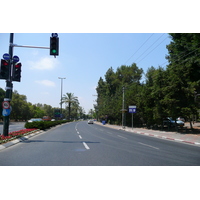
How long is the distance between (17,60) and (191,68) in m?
20.0

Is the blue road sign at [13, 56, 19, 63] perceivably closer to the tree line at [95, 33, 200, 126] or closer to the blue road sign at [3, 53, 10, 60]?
the blue road sign at [3, 53, 10, 60]

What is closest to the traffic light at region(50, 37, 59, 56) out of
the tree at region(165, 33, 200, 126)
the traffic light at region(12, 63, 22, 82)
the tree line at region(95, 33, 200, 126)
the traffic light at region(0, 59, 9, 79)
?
the traffic light at region(12, 63, 22, 82)

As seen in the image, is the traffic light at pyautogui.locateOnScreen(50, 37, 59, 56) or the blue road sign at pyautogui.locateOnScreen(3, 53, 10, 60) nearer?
the traffic light at pyautogui.locateOnScreen(50, 37, 59, 56)

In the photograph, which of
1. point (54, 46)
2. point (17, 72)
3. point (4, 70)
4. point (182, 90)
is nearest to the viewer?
point (54, 46)

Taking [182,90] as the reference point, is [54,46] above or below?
above

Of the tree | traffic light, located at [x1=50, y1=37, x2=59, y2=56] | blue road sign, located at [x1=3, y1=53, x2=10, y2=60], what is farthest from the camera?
the tree

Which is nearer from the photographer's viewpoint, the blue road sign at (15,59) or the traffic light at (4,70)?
the traffic light at (4,70)

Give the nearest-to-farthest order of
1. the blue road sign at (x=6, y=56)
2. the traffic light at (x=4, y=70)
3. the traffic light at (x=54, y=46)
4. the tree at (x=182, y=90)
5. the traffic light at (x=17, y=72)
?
the traffic light at (x=54, y=46), the traffic light at (x=4, y=70), the blue road sign at (x=6, y=56), the traffic light at (x=17, y=72), the tree at (x=182, y=90)

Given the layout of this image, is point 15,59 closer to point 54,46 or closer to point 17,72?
point 17,72

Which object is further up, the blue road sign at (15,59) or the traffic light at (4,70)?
the blue road sign at (15,59)

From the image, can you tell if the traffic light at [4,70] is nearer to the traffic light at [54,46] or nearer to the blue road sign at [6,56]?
the blue road sign at [6,56]

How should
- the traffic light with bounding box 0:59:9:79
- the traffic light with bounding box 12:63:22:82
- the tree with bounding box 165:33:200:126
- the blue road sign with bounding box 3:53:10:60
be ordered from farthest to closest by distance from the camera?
the tree with bounding box 165:33:200:126
the traffic light with bounding box 12:63:22:82
the blue road sign with bounding box 3:53:10:60
the traffic light with bounding box 0:59:9:79

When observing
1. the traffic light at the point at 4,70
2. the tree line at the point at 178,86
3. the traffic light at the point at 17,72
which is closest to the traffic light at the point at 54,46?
the traffic light at the point at 17,72

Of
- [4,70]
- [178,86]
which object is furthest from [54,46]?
[178,86]
